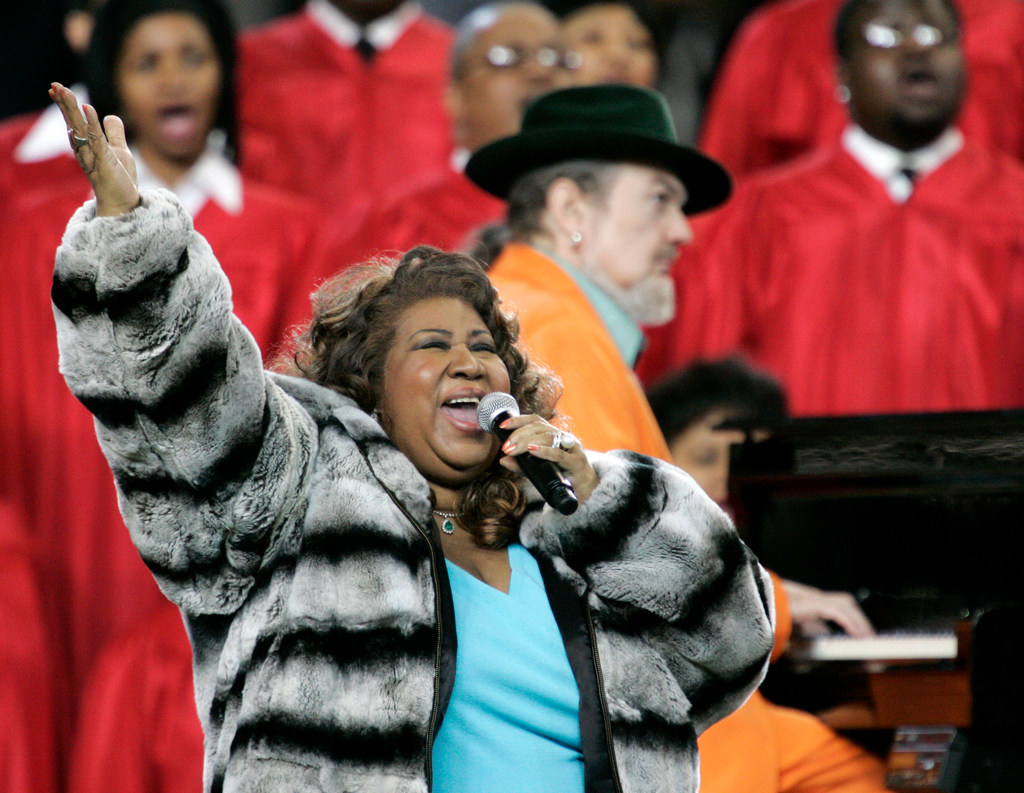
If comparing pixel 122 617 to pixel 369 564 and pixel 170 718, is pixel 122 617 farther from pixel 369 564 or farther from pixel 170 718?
pixel 369 564

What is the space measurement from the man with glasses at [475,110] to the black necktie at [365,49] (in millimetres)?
344

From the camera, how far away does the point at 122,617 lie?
4.44 meters

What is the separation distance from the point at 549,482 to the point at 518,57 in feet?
12.2

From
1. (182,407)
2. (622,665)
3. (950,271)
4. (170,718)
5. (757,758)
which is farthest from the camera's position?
(950,271)

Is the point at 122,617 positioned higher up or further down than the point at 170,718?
higher up

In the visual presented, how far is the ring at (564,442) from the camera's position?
186 centimetres

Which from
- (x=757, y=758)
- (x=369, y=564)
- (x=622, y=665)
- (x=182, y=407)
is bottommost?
(x=757, y=758)

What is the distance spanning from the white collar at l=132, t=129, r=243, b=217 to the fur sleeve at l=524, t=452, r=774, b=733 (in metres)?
3.20

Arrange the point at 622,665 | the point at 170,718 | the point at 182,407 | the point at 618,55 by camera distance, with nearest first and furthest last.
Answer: the point at 182,407 → the point at 622,665 → the point at 170,718 → the point at 618,55

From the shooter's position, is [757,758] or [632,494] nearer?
[632,494]

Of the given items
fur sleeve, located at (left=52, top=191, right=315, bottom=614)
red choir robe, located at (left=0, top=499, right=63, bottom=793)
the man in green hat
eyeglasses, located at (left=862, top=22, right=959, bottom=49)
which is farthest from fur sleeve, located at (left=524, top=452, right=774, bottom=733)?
eyeglasses, located at (left=862, top=22, right=959, bottom=49)

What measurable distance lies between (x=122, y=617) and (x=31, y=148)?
1.79 metres

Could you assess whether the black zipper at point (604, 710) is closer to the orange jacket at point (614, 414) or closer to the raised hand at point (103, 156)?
the orange jacket at point (614, 414)

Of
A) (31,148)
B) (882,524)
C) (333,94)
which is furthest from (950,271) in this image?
(31,148)
